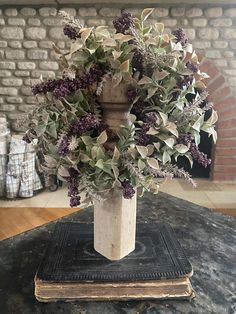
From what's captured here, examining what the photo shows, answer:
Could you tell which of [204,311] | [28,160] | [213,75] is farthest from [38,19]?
[204,311]

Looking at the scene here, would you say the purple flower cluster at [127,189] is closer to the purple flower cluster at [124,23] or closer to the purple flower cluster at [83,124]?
the purple flower cluster at [83,124]

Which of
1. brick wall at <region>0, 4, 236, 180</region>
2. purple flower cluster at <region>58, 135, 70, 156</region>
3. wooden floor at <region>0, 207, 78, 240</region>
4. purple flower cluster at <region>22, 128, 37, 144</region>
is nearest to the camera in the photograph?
purple flower cluster at <region>58, 135, 70, 156</region>

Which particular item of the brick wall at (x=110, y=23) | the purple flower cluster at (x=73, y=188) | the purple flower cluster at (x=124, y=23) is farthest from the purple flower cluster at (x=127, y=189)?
the brick wall at (x=110, y=23)

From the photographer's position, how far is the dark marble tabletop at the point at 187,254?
65cm

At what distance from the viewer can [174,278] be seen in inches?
26.8

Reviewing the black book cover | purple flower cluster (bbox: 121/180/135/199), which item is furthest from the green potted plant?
the black book cover

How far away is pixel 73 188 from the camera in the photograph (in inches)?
25.5

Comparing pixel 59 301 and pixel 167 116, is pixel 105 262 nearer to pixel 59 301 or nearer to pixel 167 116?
pixel 59 301

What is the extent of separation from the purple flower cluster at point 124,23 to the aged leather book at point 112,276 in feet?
1.74

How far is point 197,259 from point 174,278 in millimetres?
169

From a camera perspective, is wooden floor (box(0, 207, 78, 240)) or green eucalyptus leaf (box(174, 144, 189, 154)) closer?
green eucalyptus leaf (box(174, 144, 189, 154))

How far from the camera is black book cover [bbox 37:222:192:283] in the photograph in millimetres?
681

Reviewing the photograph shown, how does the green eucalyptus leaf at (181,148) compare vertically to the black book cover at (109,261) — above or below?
above

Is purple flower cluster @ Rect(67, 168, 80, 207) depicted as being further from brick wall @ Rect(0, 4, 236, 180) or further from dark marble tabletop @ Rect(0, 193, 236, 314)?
brick wall @ Rect(0, 4, 236, 180)
